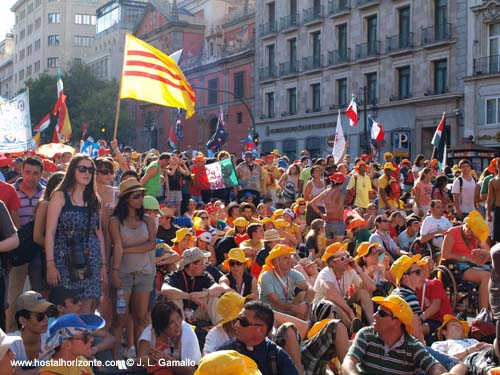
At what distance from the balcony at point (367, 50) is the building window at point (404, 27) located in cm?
162

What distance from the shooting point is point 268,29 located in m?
48.1

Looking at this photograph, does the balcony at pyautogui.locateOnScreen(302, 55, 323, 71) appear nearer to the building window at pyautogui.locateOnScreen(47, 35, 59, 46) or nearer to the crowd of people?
the crowd of people

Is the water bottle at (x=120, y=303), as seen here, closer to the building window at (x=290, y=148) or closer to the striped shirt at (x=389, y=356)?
the striped shirt at (x=389, y=356)

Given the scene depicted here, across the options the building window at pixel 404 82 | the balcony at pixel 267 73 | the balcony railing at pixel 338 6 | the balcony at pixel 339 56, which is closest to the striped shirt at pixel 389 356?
the building window at pixel 404 82

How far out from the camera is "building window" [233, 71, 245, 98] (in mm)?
51531

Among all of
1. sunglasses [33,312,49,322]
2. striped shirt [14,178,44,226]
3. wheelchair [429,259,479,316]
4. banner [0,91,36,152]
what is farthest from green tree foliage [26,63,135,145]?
sunglasses [33,312,49,322]

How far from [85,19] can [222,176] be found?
88.1 m

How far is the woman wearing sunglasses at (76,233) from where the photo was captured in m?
6.28

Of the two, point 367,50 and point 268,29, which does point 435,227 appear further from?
point 268,29

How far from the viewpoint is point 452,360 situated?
18.4 ft

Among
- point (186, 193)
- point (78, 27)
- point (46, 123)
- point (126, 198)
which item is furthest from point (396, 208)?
point (78, 27)

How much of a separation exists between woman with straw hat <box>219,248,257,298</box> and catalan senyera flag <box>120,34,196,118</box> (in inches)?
130

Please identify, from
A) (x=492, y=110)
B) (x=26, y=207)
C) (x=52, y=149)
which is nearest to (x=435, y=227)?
(x=26, y=207)

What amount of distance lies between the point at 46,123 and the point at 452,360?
2031 cm
